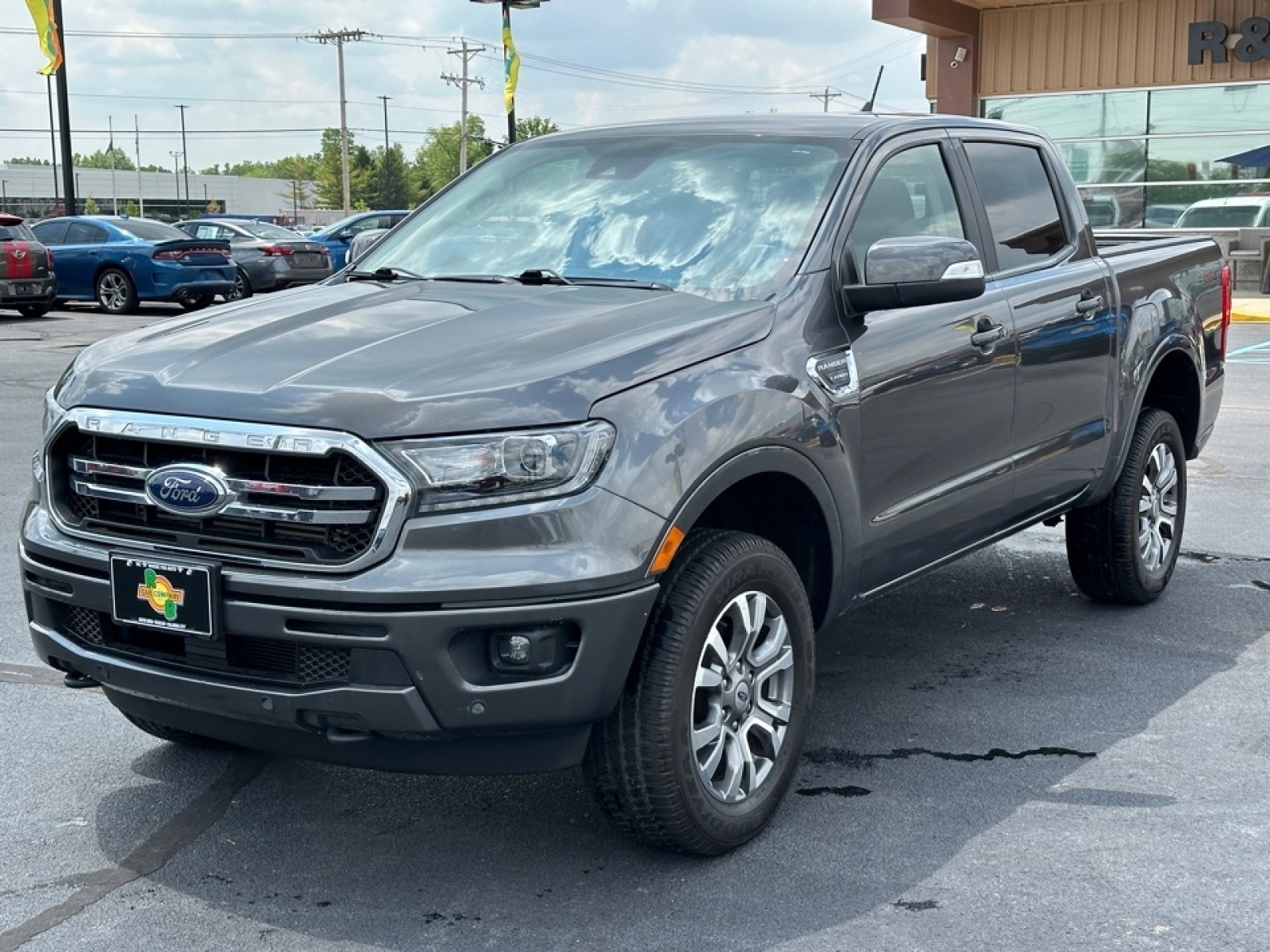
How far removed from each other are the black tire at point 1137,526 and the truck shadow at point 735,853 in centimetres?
41

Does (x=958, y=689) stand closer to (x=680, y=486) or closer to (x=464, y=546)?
(x=680, y=486)

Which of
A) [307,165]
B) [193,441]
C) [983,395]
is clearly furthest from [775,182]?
[307,165]

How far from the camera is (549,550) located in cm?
331

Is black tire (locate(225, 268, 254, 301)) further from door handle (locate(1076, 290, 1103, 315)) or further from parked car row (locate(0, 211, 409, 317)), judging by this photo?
door handle (locate(1076, 290, 1103, 315))

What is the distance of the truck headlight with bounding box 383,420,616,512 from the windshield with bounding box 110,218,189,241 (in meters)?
19.3

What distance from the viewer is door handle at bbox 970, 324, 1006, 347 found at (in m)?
4.80

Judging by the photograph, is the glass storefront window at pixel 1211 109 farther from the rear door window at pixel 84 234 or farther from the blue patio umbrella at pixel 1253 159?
the rear door window at pixel 84 234

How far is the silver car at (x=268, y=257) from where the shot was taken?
23641mm

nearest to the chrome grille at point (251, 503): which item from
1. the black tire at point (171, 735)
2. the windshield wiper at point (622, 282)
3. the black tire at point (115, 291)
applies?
the black tire at point (171, 735)

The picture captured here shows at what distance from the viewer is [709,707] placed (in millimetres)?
3756

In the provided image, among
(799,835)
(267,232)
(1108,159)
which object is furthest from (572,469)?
(1108,159)

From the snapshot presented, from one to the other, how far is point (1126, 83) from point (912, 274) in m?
23.7

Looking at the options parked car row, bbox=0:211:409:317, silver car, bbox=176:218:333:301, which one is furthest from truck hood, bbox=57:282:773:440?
silver car, bbox=176:218:333:301

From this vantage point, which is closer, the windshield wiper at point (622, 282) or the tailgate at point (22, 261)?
the windshield wiper at point (622, 282)
